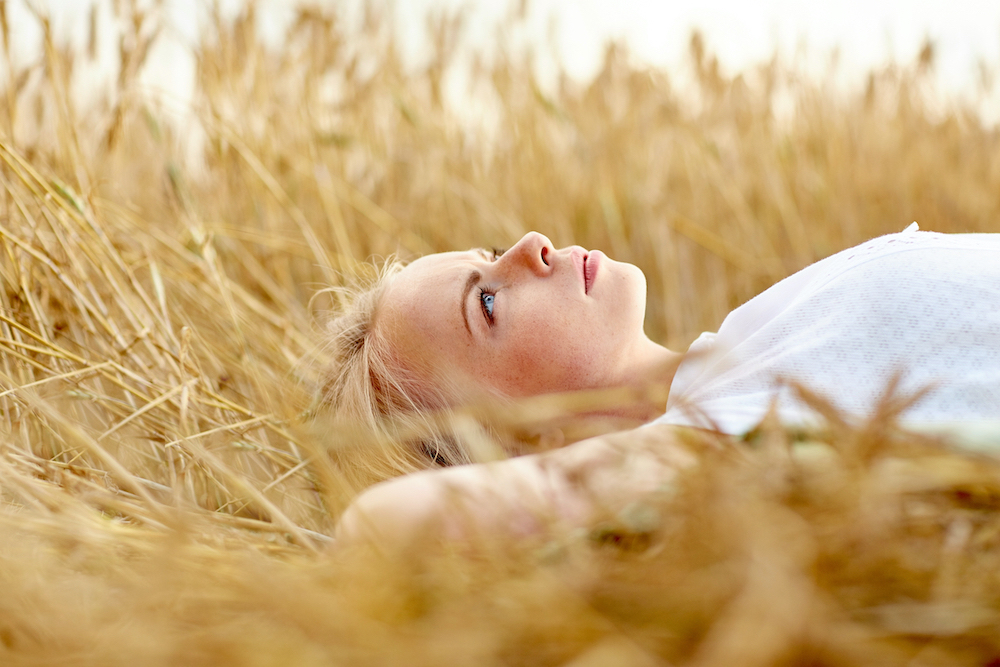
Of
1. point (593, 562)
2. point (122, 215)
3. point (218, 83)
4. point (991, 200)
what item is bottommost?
point (991, 200)

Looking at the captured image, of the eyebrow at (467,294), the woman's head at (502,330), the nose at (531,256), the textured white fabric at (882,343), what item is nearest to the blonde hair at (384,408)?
the woman's head at (502,330)

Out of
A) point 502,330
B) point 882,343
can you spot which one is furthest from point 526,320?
point 882,343

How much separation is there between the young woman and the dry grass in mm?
112

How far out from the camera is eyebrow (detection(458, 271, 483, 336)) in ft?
4.13

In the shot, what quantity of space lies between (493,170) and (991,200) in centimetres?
143

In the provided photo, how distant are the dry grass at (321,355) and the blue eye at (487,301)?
34 centimetres

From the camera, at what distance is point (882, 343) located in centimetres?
101

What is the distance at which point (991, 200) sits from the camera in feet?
7.65

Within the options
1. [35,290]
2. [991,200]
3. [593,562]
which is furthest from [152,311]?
[991,200]

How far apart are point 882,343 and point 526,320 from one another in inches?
19.2

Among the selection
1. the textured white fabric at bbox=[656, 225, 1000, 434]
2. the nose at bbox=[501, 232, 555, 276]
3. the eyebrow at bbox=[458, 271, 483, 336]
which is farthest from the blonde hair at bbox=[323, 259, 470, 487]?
the textured white fabric at bbox=[656, 225, 1000, 434]

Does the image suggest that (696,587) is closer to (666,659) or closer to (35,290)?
(666,659)

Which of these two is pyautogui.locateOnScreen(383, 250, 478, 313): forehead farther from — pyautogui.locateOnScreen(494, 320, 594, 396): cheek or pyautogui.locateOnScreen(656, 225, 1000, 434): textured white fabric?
pyautogui.locateOnScreen(656, 225, 1000, 434): textured white fabric

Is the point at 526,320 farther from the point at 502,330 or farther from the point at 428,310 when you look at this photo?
the point at 428,310
